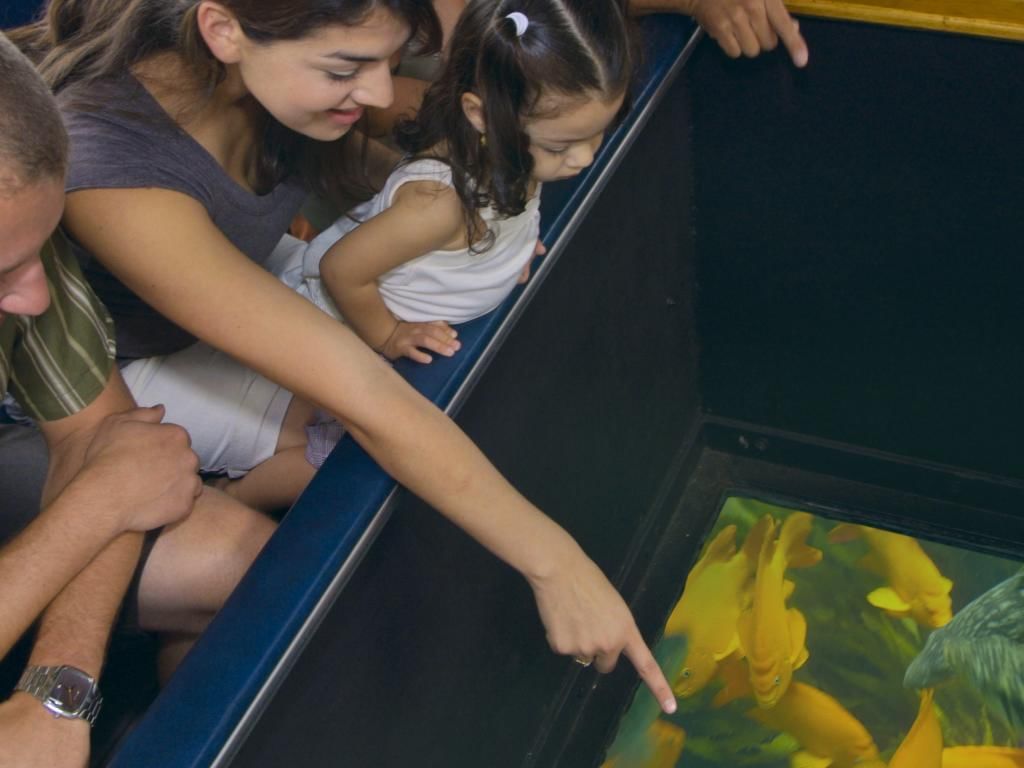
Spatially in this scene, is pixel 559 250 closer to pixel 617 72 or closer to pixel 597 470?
pixel 617 72

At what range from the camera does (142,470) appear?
1282 millimetres

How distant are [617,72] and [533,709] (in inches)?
32.3

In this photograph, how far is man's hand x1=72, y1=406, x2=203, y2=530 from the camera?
1.26m

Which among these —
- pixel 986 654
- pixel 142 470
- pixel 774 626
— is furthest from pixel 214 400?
pixel 986 654

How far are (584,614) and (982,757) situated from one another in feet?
2.50

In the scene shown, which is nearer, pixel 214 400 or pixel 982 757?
pixel 214 400

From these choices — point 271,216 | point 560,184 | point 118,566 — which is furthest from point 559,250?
point 118,566

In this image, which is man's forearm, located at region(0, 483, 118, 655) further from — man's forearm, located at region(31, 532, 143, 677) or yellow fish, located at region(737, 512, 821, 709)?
yellow fish, located at region(737, 512, 821, 709)

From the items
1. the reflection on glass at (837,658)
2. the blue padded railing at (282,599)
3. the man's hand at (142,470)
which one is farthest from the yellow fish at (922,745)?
the man's hand at (142,470)

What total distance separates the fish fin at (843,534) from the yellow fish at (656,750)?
426mm

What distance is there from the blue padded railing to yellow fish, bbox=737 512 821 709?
721mm

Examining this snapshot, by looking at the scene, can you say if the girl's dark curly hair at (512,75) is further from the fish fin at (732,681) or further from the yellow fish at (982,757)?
the yellow fish at (982,757)

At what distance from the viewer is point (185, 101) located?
136 centimetres

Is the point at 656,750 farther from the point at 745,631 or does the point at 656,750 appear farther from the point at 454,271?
the point at 454,271
